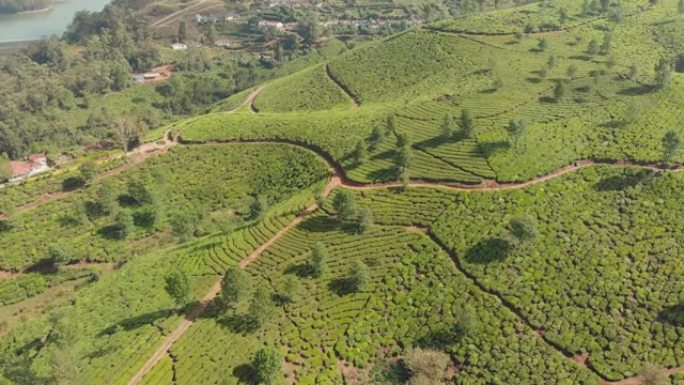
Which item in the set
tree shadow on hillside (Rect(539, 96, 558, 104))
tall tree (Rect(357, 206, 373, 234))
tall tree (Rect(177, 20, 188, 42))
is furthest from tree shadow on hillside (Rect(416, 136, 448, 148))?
tall tree (Rect(177, 20, 188, 42))

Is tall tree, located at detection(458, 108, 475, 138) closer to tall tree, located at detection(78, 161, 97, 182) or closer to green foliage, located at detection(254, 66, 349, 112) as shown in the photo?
green foliage, located at detection(254, 66, 349, 112)

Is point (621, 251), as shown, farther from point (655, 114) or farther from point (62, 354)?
point (62, 354)

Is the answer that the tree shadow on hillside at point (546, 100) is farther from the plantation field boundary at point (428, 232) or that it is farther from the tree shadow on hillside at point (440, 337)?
the tree shadow on hillside at point (440, 337)

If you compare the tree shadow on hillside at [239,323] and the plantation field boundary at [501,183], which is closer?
the tree shadow on hillside at [239,323]

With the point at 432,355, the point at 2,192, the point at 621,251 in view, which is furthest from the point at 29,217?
the point at 621,251

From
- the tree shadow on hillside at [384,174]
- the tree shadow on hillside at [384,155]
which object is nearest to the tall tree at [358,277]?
the tree shadow on hillside at [384,174]

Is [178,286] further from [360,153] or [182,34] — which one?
[182,34]
